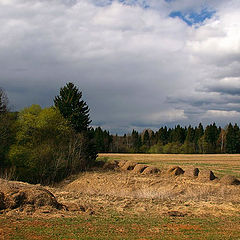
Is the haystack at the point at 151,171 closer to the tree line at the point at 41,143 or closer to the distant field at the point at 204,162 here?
the distant field at the point at 204,162

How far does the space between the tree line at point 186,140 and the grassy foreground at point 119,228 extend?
3393 inches

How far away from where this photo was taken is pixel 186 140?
12038cm

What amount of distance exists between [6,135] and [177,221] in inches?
1210

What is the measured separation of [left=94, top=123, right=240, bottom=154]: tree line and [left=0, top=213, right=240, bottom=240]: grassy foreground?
86177mm

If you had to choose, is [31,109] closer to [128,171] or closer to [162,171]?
[128,171]

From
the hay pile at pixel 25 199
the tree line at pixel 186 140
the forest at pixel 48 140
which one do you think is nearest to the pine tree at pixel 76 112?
the forest at pixel 48 140

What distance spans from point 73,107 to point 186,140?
264 ft

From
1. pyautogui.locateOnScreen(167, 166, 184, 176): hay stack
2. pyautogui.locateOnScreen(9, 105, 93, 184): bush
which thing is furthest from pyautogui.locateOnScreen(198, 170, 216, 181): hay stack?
pyautogui.locateOnScreen(9, 105, 93, 184): bush

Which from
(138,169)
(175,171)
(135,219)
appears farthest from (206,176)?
(135,219)

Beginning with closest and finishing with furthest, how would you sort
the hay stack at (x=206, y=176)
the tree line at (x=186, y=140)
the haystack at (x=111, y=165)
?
the hay stack at (x=206, y=176) → the haystack at (x=111, y=165) → the tree line at (x=186, y=140)

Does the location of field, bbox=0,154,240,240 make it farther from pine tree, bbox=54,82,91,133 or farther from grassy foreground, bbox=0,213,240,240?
pine tree, bbox=54,82,91,133

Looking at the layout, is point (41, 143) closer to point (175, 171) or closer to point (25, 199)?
point (175, 171)

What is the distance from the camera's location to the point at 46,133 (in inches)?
1694

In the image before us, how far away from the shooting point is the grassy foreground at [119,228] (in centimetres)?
1166
